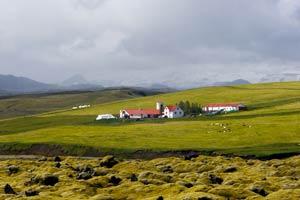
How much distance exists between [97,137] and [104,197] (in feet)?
338

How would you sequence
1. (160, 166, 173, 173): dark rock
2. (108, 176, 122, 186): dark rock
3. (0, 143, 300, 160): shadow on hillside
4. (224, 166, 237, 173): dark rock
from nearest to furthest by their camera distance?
1. (108, 176, 122, 186): dark rock
2. (224, 166, 237, 173): dark rock
3. (160, 166, 173, 173): dark rock
4. (0, 143, 300, 160): shadow on hillside

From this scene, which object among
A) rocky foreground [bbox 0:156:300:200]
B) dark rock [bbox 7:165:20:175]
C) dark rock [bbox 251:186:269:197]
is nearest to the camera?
rocky foreground [bbox 0:156:300:200]

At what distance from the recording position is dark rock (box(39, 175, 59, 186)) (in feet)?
210

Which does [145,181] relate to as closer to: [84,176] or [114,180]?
[114,180]

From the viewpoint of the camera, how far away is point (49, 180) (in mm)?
64938

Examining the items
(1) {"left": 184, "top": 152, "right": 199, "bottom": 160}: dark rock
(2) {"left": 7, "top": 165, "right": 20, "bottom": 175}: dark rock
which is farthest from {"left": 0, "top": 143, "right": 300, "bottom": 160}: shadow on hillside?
(2) {"left": 7, "top": 165, "right": 20, "bottom": 175}: dark rock

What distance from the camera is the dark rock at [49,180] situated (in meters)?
64.1

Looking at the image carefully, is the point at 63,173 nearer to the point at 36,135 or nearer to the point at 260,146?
the point at 260,146

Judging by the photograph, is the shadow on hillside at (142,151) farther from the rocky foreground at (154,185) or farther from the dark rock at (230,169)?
the dark rock at (230,169)

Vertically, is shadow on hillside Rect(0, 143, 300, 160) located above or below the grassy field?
below

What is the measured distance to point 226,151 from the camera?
11981 centimetres

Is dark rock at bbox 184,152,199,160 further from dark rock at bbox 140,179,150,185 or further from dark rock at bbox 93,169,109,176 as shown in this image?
dark rock at bbox 140,179,150,185

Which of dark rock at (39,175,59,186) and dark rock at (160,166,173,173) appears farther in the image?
dark rock at (160,166,173,173)

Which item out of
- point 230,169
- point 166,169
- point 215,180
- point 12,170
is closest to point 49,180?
point 215,180
